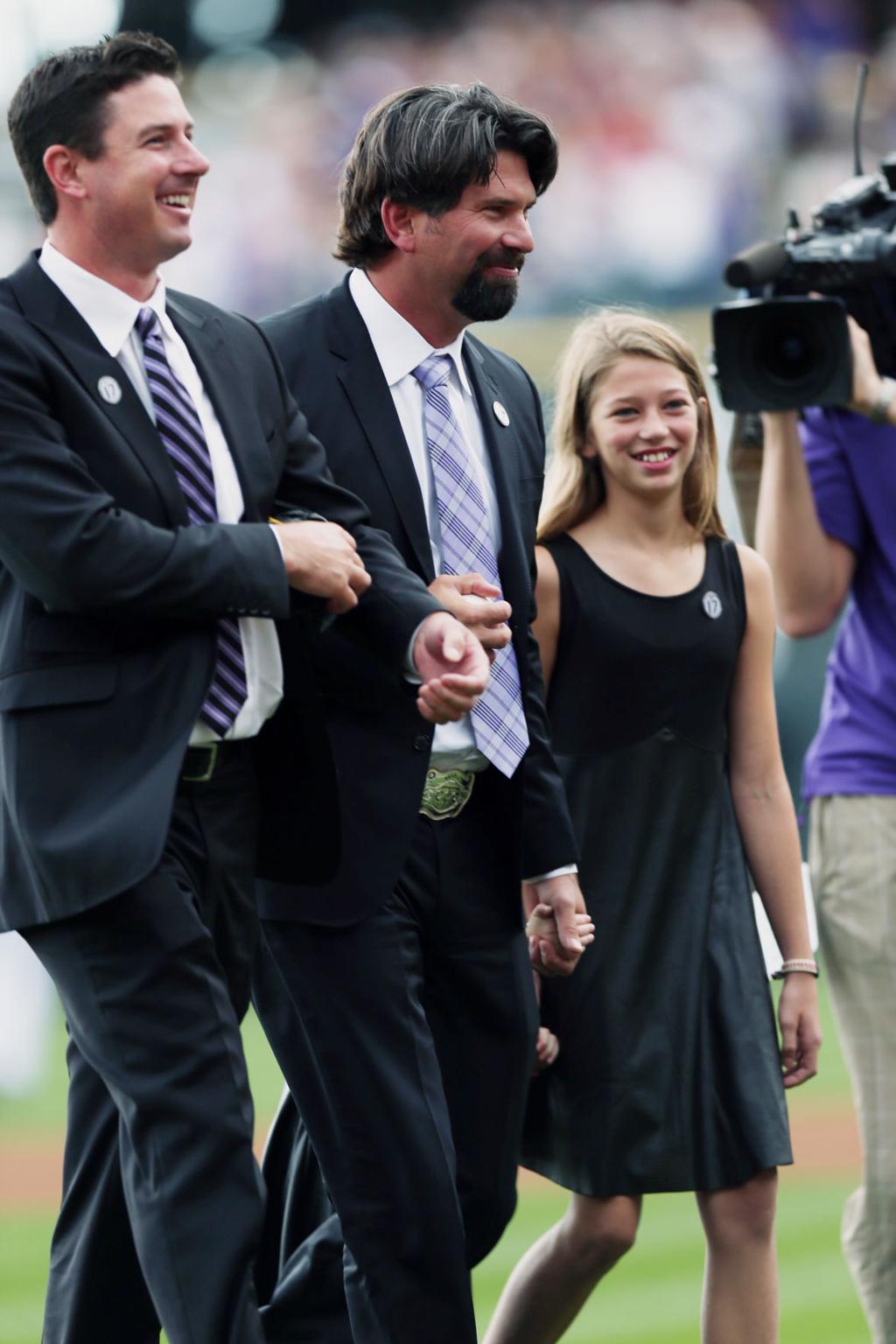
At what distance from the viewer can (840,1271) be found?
5219mm

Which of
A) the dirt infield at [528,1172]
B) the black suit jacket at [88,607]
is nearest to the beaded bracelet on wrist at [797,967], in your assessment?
the black suit jacket at [88,607]

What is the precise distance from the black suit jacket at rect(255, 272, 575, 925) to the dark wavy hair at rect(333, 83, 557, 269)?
11 cm

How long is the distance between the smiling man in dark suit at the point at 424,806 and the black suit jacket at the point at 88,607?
0.43 m

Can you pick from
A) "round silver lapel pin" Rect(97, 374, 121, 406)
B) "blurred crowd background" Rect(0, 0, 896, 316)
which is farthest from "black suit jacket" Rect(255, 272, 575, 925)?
"blurred crowd background" Rect(0, 0, 896, 316)

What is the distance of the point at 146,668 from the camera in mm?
2582

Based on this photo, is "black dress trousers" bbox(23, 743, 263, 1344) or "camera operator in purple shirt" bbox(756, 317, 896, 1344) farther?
"camera operator in purple shirt" bbox(756, 317, 896, 1344)

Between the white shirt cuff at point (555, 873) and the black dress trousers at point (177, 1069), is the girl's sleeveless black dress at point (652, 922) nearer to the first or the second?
the white shirt cuff at point (555, 873)

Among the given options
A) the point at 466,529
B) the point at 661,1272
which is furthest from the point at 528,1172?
the point at 466,529

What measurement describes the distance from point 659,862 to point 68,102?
1.55 meters

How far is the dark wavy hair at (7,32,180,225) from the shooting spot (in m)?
2.64

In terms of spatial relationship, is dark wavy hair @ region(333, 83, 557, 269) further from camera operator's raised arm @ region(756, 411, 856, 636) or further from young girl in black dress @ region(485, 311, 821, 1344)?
camera operator's raised arm @ region(756, 411, 856, 636)

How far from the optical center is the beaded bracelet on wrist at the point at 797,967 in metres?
3.51

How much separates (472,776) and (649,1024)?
1.90 ft

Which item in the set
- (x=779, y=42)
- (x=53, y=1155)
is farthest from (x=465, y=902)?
(x=779, y=42)
